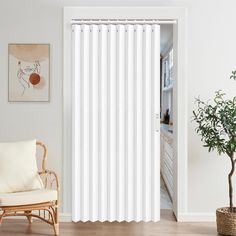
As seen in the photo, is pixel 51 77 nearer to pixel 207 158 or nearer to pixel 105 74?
pixel 105 74

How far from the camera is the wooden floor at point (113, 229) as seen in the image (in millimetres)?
4023

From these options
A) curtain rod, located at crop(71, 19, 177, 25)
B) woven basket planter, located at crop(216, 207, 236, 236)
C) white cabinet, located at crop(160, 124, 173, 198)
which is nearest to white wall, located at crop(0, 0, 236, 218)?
curtain rod, located at crop(71, 19, 177, 25)

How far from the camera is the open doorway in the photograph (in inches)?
227

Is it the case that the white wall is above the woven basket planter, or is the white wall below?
above

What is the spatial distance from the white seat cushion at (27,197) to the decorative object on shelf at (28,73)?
109 cm

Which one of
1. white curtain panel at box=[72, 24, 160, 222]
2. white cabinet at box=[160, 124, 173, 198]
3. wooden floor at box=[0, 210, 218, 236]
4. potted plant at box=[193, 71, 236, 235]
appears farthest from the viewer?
white cabinet at box=[160, 124, 173, 198]

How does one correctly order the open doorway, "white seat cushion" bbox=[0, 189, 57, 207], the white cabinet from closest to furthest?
1. "white seat cushion" bbox=[0, 189, 57, 207]
2. the white cabinet
3. the open doorway

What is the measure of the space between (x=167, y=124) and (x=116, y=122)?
2946 mm

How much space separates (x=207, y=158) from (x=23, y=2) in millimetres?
2555

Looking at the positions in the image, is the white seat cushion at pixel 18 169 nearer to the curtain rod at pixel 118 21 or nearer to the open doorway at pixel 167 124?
the curtain rod at pixel 118 21

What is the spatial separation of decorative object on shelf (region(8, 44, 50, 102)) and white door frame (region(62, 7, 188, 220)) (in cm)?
22

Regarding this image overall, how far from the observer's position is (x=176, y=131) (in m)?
4.49

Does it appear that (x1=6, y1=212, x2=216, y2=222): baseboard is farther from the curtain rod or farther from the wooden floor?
the curtain rod

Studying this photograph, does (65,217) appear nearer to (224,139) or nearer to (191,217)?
(191,217)
